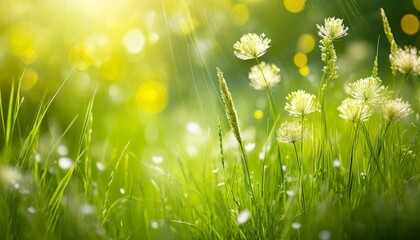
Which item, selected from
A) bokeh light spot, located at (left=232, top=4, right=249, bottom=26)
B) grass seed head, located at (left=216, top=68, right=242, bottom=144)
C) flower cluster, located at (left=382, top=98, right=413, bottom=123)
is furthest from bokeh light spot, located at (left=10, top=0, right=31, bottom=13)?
flower cluster, located at (left=382, top=98, right=413, bottom=123)

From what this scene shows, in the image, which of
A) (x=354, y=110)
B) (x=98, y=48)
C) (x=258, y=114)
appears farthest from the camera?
(x=98, y=48)

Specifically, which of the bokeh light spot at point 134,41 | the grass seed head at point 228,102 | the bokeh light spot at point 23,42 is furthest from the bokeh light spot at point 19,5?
the grass seed head at point 228,102

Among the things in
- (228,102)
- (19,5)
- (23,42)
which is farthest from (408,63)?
(19,5)

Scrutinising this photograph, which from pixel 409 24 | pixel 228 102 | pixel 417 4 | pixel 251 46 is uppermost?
pixel 417 4

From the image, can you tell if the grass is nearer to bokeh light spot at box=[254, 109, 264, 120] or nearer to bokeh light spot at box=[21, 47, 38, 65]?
bokeh light spot at box=[254, 109, 264, 120]

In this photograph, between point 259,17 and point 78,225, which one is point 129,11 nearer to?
point 259,17

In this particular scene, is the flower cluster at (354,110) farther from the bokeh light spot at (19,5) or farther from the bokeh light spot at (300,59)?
the bokeh light spot at (19,5)

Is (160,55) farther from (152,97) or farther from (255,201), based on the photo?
(255,201)
